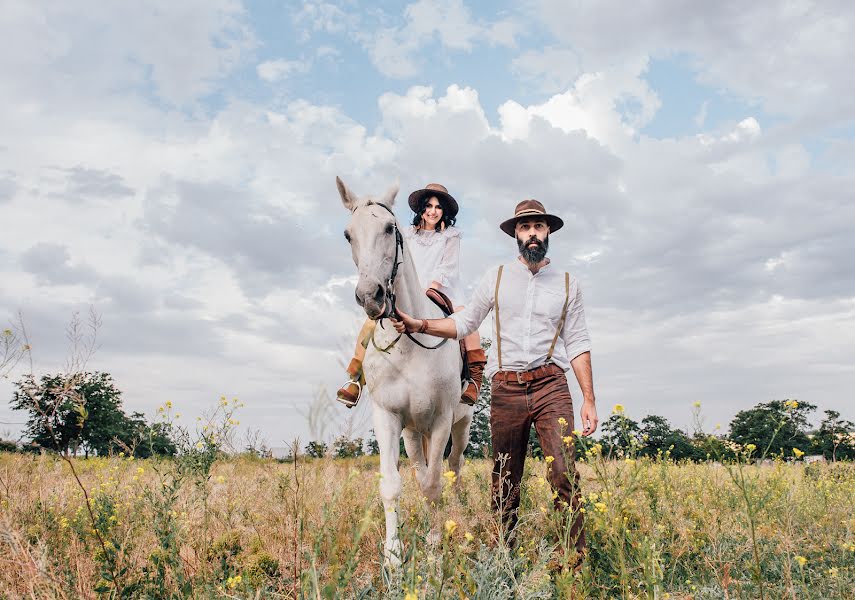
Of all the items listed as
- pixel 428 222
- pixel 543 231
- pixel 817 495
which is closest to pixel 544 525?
pixel 543 231

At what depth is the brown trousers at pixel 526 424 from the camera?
15.8 ft

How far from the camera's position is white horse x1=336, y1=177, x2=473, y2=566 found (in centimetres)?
483

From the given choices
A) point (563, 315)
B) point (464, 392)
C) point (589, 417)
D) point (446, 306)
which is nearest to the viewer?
point (589, 417)

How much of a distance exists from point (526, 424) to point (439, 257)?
2677mm

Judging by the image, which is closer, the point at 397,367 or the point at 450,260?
the point at 397,367

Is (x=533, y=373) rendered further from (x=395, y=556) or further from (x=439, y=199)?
(x=439, y=199)

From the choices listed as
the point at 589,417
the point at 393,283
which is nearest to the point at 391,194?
the point at 393,283

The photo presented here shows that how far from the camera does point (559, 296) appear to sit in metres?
5.31

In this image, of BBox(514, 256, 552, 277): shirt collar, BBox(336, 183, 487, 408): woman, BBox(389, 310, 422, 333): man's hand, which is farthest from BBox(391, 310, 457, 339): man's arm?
BBox(336, 183, 487, 408): woman

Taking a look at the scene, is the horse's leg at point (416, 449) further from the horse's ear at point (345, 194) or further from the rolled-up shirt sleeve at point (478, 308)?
the horse's ear at point (345, 194)

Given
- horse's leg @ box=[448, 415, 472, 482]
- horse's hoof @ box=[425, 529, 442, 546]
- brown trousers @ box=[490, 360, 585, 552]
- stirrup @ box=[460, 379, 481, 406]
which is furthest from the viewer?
horse's leg @ box=[448, 415, 472, 482]

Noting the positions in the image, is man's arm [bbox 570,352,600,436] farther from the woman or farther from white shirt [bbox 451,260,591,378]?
the woman

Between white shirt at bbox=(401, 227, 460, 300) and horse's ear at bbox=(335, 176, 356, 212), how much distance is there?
167cm

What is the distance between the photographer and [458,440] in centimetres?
777
